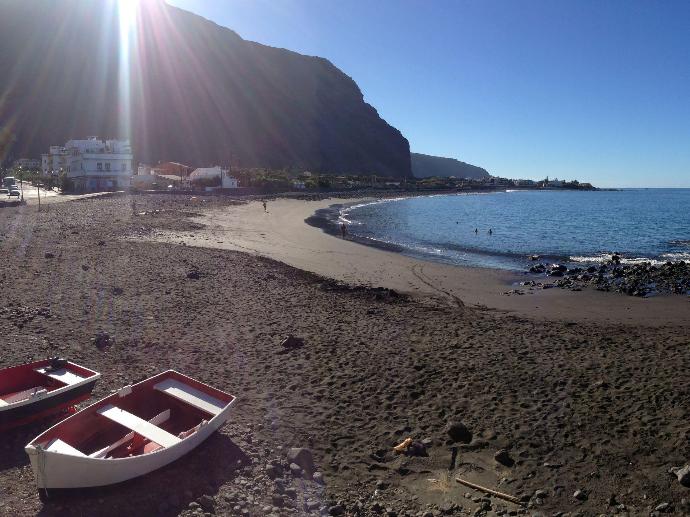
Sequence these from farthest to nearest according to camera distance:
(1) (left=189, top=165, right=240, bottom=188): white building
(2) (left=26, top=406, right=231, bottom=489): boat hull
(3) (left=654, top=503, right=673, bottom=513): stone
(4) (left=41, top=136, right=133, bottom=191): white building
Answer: (1) (left=189, top=165, right=240, bottom=188): white building, (4) (left=41, top=136, right=133, bottom=191): white building, (3) (left=654, top=503, right=673, bottom=513): stone, (2) (left=26, top=406, right=231, bottom=489): boat hull

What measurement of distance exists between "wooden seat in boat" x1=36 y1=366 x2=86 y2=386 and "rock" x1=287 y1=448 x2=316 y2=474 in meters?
3.48

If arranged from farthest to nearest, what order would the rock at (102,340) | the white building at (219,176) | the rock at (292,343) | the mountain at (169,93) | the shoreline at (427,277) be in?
1. the mountain at (169,93)
2. the white building at (219,176)
3. the shoreline at (427,277)
4. the rock at (292,343)
5. the rock at (102,340)

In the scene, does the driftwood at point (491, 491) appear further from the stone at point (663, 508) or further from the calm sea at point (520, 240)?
the calm sea at point (520, 240)

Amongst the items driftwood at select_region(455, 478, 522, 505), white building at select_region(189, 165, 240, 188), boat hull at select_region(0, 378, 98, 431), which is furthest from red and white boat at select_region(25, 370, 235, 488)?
white building at select_region(189, 165, 240, 188)

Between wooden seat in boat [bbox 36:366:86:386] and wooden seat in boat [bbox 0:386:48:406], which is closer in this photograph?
wooden seat in boat [bbox 0:386:48:406]

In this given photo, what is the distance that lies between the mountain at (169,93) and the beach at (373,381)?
71580 mm

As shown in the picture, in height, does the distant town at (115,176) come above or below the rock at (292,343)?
above

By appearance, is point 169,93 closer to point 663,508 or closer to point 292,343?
point 292,343

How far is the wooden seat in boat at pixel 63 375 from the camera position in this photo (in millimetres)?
7846

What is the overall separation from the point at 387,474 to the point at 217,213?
41.2m

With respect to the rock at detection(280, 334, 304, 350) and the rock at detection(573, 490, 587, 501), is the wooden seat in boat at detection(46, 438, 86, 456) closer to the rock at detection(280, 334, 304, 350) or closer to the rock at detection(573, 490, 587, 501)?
the rock at detection(280, 334, 304, 350)

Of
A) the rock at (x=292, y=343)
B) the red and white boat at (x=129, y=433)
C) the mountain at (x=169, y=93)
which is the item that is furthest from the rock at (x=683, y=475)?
the mountain at (x=169, y=93)

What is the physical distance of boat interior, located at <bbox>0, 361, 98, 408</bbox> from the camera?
781cm

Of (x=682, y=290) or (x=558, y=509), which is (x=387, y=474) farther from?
(x=682, y=290)
